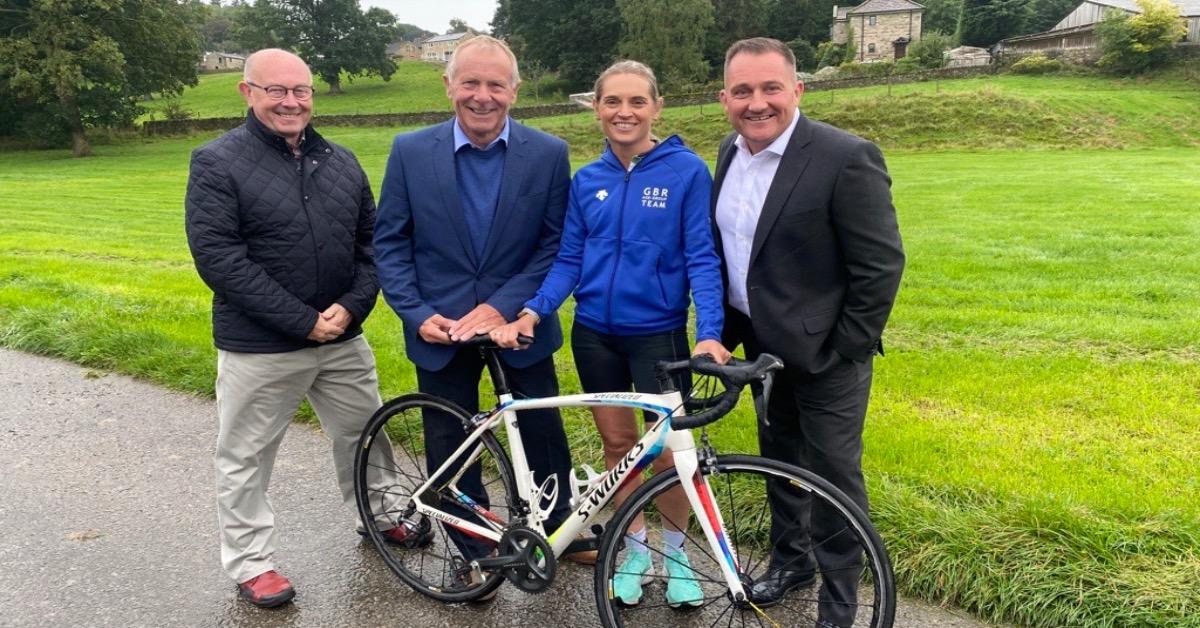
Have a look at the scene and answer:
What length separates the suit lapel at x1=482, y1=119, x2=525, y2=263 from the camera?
11.3ft

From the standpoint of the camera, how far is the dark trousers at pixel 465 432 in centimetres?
365

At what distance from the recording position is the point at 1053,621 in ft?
10.2

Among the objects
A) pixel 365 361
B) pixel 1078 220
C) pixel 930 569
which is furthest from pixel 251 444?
pixel 1078 220

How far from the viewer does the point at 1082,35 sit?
57.7 meters

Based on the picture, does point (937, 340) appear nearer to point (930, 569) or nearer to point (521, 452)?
point (930, 569)

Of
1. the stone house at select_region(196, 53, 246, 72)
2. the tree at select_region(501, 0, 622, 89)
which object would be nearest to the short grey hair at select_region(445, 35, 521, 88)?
the tree at select_region(501, 0, 622, 89)

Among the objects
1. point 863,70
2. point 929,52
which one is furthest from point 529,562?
point 929,52

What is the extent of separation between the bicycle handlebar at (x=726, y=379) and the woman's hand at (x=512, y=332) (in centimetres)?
66

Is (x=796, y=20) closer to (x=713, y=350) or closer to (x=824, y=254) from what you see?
(x=824, y=254)

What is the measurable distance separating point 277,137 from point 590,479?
1.97m

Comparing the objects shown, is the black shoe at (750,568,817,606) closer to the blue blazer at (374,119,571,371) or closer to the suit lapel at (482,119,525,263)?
the blue blazer at (374,119,571,371)

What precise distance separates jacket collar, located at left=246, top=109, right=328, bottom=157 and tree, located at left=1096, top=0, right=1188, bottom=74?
5416 centimetres

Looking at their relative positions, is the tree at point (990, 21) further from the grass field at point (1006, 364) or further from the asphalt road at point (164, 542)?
the asphalt road at point (164, 542)

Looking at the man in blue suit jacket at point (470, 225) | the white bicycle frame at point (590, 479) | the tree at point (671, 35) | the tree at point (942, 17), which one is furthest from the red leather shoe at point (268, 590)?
the tree at point (942, 17)
